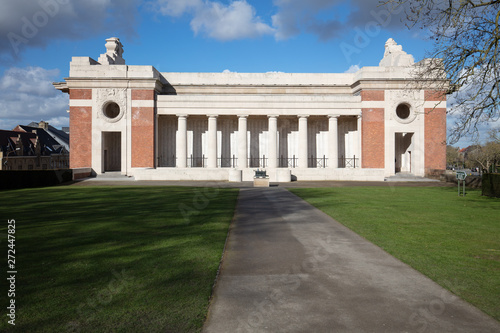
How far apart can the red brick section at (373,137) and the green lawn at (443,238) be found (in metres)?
23.5

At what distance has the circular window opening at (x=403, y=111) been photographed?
40.1 metres

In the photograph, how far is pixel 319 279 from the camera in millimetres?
5539

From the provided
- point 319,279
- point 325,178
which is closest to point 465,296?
point 319,279

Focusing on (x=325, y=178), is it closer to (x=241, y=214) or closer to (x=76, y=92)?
(x=241, y=214)

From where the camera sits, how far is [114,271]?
227 inches

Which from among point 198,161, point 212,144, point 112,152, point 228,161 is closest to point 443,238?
point 212,144

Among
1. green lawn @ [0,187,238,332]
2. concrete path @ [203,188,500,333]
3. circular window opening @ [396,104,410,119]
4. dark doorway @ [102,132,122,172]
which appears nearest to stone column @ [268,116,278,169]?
circular window opening @ [396,104,410,119]

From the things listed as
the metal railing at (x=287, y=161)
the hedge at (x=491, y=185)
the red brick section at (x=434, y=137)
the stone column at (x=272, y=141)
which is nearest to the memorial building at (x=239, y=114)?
the stone column at (x=272, y=141)

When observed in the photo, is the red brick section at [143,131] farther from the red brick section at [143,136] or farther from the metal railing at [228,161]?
the metal railing at [228,161]

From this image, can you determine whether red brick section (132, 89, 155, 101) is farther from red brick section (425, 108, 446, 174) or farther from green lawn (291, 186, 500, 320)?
red brick section (425, 108, 446, 174)

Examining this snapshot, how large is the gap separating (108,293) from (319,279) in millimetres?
3429

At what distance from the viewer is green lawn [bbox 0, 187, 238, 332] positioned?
160 inches

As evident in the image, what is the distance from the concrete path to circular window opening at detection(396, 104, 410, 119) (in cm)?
3691

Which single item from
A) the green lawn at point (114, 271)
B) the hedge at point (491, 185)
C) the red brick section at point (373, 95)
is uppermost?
the red brick section at point (373, 95)
